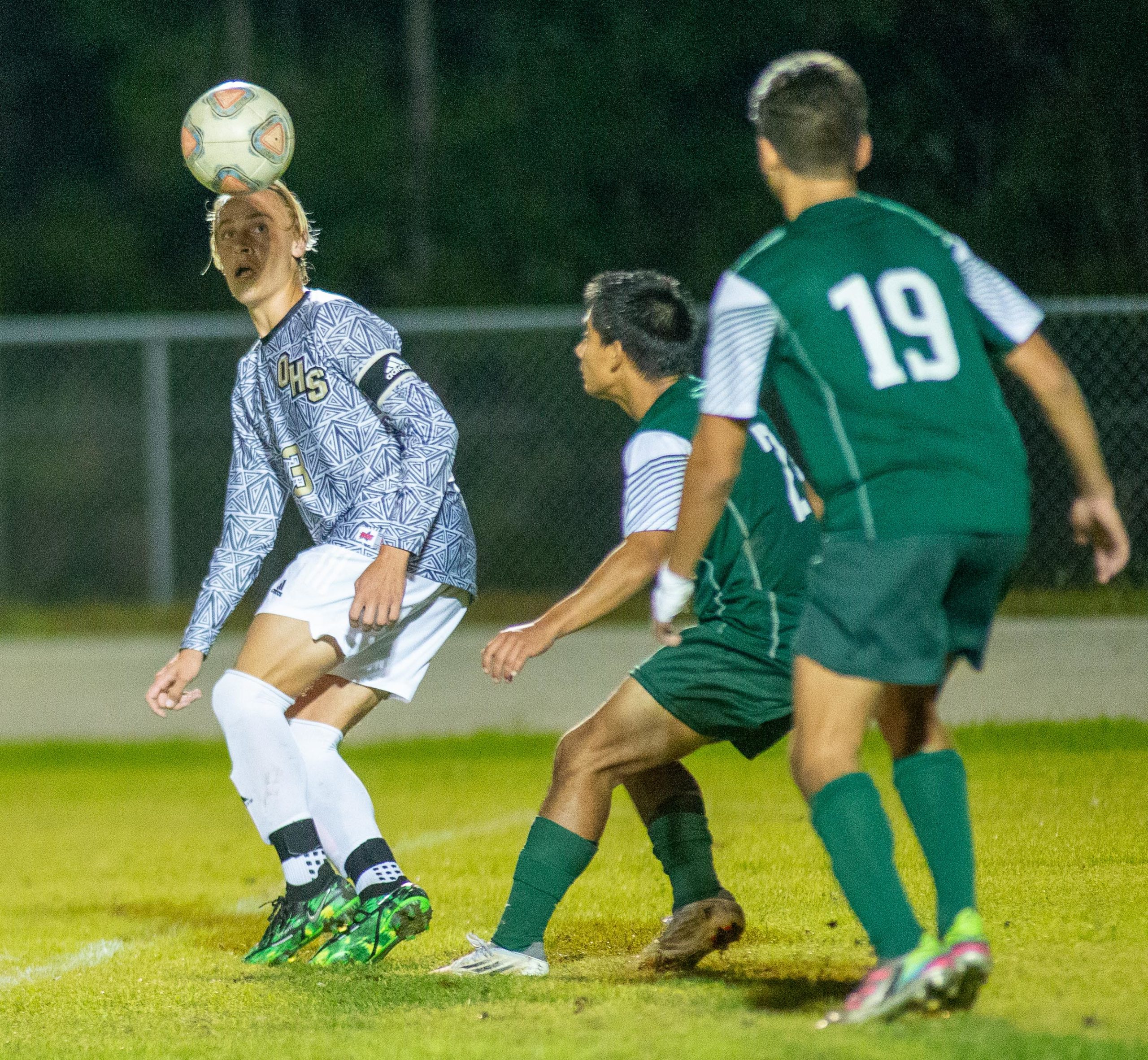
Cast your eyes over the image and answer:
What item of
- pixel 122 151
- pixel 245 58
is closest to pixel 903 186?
pixel 245 58

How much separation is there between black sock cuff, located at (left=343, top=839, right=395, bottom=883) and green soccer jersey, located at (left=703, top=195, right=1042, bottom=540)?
188cm

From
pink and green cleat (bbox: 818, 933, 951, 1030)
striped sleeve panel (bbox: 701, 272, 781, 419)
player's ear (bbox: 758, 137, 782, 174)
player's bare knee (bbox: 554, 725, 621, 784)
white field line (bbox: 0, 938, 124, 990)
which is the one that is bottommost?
white field line (bbox: 0, 938, 124, 990)

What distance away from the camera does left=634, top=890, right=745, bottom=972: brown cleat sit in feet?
14.0

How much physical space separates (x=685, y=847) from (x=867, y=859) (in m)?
1.19

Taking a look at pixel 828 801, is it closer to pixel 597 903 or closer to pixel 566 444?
pixel 597 903

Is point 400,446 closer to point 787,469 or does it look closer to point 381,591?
point 381,591

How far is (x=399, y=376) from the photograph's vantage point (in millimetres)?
4707

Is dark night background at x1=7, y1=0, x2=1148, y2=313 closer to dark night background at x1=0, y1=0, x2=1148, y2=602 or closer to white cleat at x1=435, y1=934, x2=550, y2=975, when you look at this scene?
dark night background at x1=0, y1=0, x2=1148, y2=602

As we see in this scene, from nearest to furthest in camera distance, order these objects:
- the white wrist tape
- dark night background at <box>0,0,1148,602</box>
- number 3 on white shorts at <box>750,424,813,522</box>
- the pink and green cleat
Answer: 1. the pink and green cleat
2. the white wrist tape
3. number 3 on white shorts at <box>750,424,813,522</box>
4. dark night background at <box>0,0,1148,602</box>

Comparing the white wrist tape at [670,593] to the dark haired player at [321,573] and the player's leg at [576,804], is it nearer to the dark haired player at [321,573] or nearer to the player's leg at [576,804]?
the player's leg at [576,804]

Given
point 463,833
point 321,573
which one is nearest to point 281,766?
point 321,573

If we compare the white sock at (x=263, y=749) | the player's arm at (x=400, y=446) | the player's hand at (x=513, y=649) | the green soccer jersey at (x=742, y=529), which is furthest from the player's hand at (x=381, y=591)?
the green soccer jersey at (x=742, y=529)

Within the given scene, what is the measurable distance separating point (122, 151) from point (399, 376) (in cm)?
1966

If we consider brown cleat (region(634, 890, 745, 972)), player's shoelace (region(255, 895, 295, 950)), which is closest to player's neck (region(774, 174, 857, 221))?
brown cleat (region(634, 890, 745, 972))
